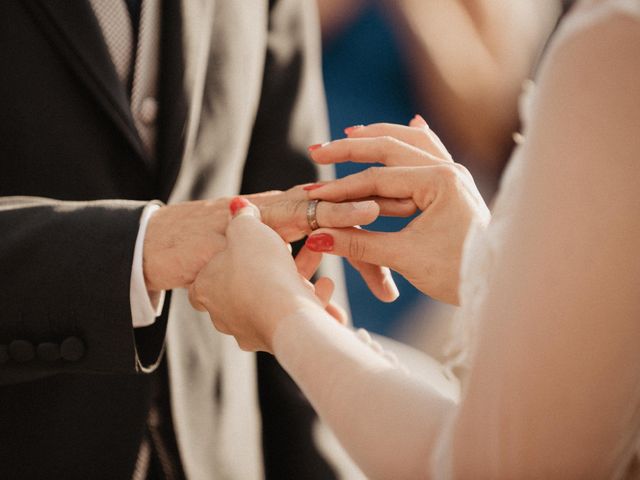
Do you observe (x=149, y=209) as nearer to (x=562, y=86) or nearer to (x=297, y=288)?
(x=297, y=288)

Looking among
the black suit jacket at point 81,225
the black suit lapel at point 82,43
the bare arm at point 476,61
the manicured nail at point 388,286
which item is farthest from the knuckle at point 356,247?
the bare arm at point 476,61

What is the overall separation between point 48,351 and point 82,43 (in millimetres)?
391

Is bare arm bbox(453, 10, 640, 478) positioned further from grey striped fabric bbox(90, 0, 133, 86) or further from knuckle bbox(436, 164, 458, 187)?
grey striped fabric bbox(90, 0, 133, 86)

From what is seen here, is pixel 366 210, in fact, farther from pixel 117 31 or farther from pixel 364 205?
pixel 117 31

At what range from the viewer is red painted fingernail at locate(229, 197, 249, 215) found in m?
→ 0.85

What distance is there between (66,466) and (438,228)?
60 centimetres

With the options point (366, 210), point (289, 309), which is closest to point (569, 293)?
point (289, 309)

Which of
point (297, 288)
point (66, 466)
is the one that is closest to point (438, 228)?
point (297, 288)

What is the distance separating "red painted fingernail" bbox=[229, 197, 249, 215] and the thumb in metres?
0.10

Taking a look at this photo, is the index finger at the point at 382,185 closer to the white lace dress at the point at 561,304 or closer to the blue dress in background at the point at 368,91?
the white lace dress at the point at 561,304

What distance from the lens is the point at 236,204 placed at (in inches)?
33.7

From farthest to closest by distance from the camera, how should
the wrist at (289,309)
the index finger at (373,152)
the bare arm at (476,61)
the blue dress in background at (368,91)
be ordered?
the bare arm at (476,61), the blue dress in background at (368,91), the index finger at (373,152), the wrist at (289,309)

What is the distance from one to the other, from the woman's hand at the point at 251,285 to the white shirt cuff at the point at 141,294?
0.05m

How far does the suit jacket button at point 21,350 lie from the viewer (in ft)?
2.44
